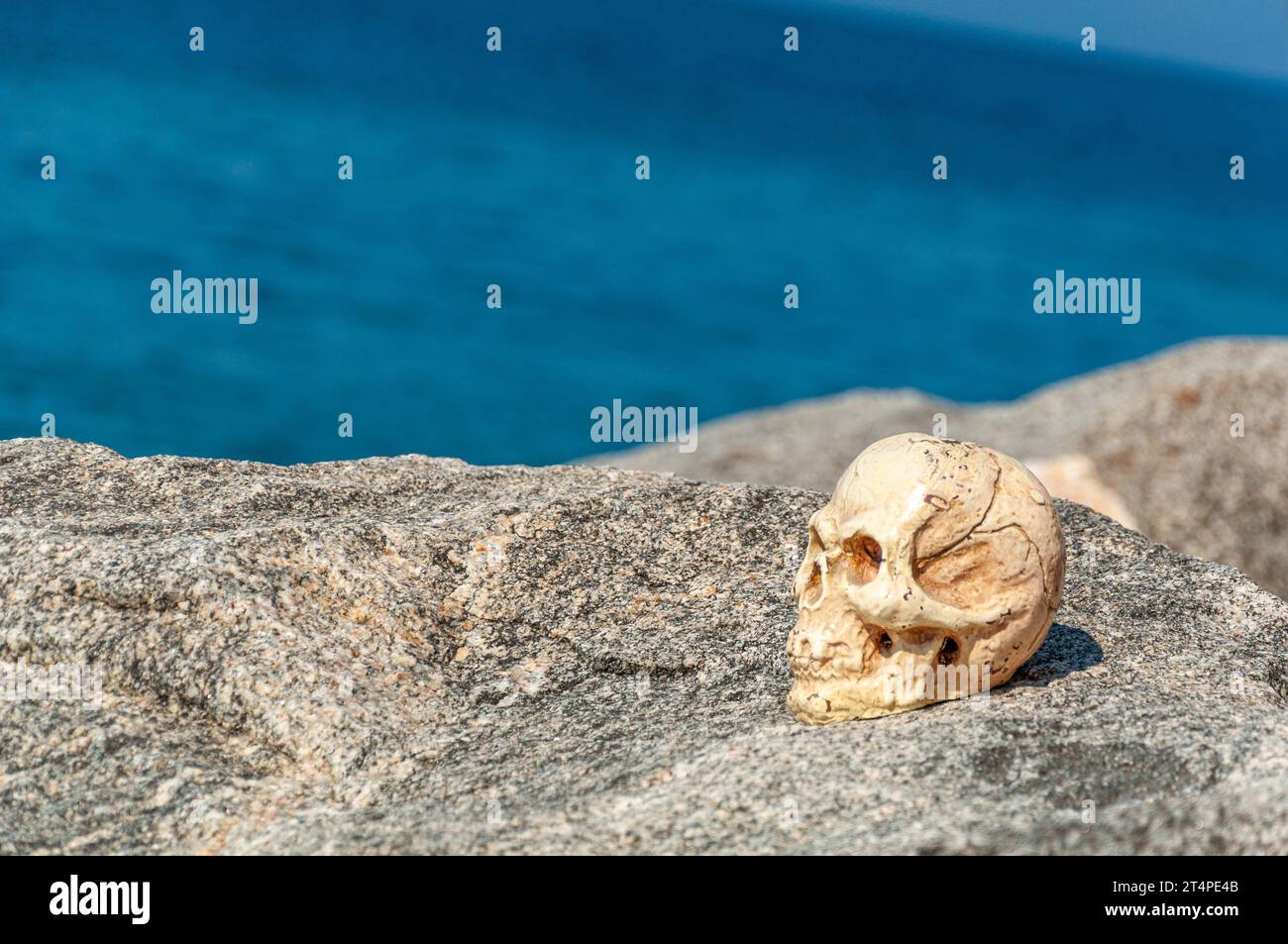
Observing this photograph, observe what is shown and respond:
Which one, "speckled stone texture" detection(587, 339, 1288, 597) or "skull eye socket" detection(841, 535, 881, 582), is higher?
"speckled stone texture" detection(587, 339, 1288, 597)

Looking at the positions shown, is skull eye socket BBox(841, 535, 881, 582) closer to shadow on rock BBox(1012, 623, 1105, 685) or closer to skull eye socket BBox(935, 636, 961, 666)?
skull eye socket BBox(935, 636, 961, 666)

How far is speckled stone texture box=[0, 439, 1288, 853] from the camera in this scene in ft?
12.4

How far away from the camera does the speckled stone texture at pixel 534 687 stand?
12.4 feet

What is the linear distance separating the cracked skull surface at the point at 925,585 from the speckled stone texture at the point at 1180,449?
19.6 feet

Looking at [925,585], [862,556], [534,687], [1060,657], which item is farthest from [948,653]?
[534,687]

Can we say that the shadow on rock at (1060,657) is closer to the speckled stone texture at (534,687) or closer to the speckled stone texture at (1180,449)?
the speckled stone texture at (534,687)

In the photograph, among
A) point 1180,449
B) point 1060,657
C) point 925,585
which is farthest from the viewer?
point 1180,449

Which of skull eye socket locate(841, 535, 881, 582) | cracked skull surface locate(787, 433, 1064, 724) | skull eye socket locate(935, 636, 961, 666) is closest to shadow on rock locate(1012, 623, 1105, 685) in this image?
cracked skull surface locate(787, 433, 1064, 724)

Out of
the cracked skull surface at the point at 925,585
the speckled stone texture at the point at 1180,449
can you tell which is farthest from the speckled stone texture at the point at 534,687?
the speckled stone texture at the point at 1180,449

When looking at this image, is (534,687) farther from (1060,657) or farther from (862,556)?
(1060,657)

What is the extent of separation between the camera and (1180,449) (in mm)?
11344

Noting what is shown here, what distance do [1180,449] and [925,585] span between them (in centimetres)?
780

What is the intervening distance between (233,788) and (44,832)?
1.78ft
